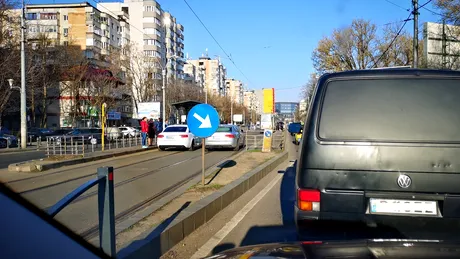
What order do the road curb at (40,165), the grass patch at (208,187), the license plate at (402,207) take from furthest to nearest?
the road curb at (40,165) < the grass patch at (208,187) < the license plate at (402,207)

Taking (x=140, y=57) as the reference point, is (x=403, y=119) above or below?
below

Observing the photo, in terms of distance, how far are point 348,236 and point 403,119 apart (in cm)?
124

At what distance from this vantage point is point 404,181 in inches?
147

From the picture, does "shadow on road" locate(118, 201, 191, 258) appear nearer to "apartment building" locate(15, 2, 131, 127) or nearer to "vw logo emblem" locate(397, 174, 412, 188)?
"vw logo emblem" locate(397, 174, 412, 188)

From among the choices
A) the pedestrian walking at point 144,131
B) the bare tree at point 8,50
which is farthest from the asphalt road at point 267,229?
the bare tree at point 8,50

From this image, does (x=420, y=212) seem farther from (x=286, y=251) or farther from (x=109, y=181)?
(x=109, y=181)

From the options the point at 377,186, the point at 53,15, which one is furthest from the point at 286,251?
the point at 53,15

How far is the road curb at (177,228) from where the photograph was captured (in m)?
4.46

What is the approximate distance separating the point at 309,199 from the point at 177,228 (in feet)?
6.99

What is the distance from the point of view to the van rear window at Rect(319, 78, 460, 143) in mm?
3791

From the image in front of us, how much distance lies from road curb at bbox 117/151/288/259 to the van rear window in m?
2.26

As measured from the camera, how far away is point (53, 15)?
76.4 meters

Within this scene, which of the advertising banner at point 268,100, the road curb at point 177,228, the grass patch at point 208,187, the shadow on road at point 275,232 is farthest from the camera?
the advertising banner at point 268,100

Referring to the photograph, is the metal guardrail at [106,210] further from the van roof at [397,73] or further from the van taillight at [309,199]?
the van roof at [397,73]
